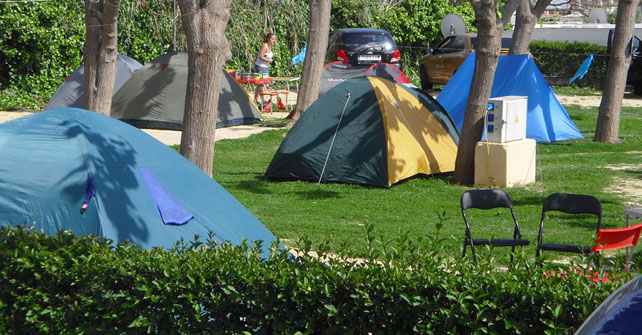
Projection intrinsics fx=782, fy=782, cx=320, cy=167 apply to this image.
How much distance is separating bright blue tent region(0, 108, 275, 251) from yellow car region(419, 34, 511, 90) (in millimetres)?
16817

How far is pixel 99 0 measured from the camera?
947 cm

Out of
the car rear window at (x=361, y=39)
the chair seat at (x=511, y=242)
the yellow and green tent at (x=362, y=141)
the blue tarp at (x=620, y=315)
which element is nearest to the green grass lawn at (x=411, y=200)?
the yellow and green tent at (x=362, y=141)

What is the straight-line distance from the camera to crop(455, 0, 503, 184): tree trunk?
10422 mm

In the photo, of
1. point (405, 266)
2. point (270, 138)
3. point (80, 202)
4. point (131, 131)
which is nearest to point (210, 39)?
point (131, 131)

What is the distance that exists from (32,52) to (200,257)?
49.0 feet

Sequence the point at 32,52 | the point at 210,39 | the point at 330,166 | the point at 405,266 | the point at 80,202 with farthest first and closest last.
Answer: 1. the point at 32,52
2. the point at 330,166
3. the point at 210,39
4. the point at 80,202
5. the point at 405,266

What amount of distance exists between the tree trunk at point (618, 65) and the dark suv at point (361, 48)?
7493mm

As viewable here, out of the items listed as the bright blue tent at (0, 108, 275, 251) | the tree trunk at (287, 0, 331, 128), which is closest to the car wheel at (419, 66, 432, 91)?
the tree trunk at (287, 0, 331, 128)

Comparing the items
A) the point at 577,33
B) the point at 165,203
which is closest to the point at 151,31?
the point at 577,33

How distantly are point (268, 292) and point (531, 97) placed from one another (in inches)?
432

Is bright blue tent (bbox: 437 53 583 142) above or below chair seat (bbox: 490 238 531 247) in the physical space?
above

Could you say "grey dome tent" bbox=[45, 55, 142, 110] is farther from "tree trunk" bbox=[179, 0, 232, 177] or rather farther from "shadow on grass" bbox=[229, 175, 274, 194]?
"tree trunk" bbox=[179, 0, 232, 177]

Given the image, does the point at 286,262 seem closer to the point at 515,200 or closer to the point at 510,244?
the point at 510,244

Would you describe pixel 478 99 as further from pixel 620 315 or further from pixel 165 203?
pixel 620 315
